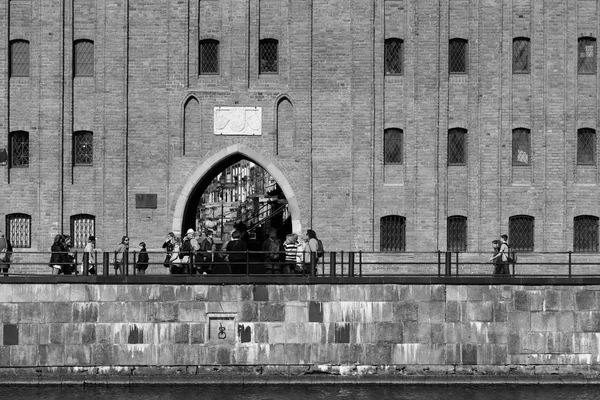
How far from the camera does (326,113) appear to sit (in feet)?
136

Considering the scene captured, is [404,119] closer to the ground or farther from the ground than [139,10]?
closer to the ground

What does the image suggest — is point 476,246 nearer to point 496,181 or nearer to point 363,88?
point 496,181

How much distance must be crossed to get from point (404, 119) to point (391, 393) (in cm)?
1092

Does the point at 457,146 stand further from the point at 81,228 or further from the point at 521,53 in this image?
the point at 81,228

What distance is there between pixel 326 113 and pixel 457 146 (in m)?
4.06

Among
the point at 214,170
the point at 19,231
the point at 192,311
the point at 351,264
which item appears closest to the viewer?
the point at 192,311

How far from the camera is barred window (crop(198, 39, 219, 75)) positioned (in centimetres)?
4159

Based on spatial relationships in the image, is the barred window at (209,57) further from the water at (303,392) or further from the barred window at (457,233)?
the water at (303,392)

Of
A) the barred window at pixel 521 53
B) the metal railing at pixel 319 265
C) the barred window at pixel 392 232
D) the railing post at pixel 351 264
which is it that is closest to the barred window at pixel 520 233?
the metal railing at pixel 319 265

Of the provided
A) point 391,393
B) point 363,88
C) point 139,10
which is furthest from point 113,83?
point 391,393

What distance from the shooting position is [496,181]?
1629 inches

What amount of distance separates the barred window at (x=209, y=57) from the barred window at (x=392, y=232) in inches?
267

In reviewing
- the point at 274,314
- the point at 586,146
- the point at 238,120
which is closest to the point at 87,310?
the point at 274,314

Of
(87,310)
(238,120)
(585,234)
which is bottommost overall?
(87,310)
